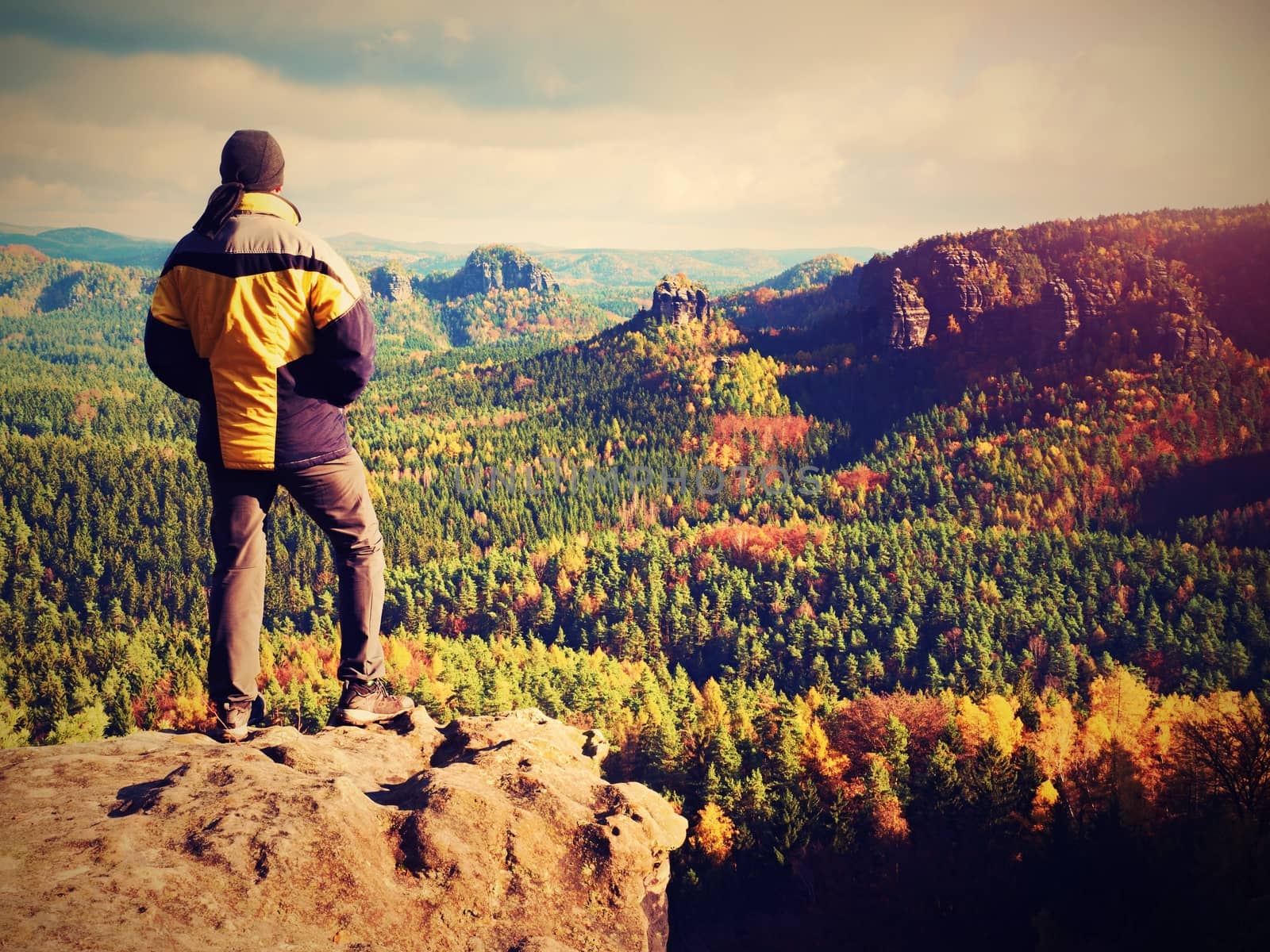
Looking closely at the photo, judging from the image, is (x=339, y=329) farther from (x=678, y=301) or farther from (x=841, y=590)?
(x=678, y=301)

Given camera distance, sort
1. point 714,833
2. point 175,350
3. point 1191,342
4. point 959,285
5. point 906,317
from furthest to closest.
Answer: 1. point 906,317
2. point 959,285
3. point 1191,342
4. point 714,833
5. point 175,350

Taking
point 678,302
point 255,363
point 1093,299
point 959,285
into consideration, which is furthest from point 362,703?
point 678,302

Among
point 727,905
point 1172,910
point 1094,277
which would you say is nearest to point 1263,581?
point 1172,910

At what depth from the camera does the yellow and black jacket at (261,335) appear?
633 cm

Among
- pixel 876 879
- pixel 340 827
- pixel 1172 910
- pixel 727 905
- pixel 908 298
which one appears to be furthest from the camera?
pixel 908 298

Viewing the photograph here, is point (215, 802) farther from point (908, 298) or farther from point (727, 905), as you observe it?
point (908, 298)

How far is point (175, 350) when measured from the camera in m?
6.69

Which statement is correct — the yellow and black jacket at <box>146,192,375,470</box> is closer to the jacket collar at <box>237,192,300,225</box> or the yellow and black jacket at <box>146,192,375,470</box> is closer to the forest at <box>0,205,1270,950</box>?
the jacket collar at <box>237,192,300,225</box>

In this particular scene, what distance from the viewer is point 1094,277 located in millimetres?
148250

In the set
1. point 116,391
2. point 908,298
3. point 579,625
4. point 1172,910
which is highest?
point 908,298

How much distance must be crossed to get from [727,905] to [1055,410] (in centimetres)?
11910

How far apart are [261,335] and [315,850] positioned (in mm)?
4778

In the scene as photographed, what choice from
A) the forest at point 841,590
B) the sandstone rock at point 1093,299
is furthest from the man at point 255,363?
the sandstone rock at point 1093,299

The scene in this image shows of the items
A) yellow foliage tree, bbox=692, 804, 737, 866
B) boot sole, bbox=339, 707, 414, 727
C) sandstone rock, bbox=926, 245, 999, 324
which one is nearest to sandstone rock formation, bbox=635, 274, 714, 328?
sandstone rock, bbox=926, 245, 999, 324
